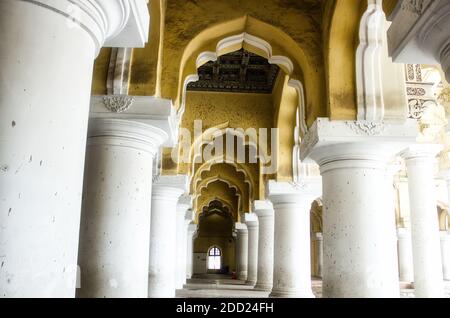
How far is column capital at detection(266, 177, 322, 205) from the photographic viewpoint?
10310mm

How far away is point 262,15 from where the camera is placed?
704 centimetres

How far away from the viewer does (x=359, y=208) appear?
584cm

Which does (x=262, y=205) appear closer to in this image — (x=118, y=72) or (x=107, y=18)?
(x=118, y=72)

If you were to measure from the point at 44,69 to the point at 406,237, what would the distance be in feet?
59.7

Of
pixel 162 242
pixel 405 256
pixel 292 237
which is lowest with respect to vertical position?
pixel 162 242

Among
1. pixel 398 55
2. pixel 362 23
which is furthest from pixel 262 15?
pixel 398 55

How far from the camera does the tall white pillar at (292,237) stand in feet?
32.9

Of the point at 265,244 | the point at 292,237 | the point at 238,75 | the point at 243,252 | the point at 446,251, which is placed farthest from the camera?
the point at 243,252

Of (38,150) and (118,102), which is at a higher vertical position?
(118,102)

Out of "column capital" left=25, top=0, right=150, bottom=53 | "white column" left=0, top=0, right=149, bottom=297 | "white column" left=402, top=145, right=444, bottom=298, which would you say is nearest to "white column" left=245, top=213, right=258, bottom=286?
"white column" left=402, top=145, right=444, bottom=298

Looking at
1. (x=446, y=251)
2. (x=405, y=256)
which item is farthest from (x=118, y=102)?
(x=446, y=251)

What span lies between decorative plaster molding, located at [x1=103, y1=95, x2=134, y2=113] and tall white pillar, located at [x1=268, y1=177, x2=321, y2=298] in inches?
212

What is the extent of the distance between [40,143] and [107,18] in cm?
98
